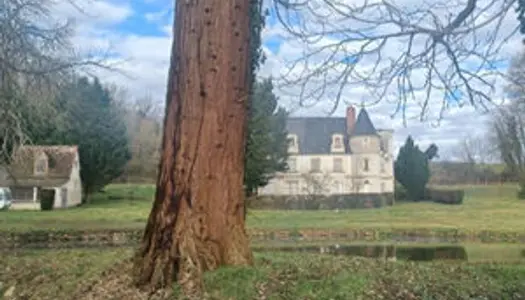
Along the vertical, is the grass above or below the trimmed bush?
below

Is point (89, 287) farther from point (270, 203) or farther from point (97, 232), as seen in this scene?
point (270, 203)

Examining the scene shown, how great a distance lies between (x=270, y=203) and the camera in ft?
141

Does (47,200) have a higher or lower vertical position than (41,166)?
lower

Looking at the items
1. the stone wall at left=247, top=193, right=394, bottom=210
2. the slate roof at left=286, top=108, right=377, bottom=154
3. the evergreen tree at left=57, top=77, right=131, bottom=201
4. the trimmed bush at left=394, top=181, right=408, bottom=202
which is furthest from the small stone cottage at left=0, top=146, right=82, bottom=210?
the trimmed bush at left=394, top=181, right=408, bottom=202

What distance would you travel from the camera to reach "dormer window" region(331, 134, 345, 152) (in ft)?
184

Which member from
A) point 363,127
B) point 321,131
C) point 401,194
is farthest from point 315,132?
point 401,194

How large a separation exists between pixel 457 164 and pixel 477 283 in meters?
64.1

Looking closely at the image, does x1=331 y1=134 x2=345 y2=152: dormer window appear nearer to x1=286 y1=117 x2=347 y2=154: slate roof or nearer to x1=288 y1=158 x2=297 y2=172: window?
x1=286 y1=117 x2=347 y2=154: slate roof

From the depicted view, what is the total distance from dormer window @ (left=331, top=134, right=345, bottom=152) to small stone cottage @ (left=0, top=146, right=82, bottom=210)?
2169cm

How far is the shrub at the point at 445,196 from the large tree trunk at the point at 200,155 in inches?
1683

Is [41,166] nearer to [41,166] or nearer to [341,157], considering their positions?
[41,166]

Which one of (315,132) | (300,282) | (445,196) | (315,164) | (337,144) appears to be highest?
(315,132)

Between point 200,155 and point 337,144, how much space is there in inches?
1981

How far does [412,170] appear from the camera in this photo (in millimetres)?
49969
